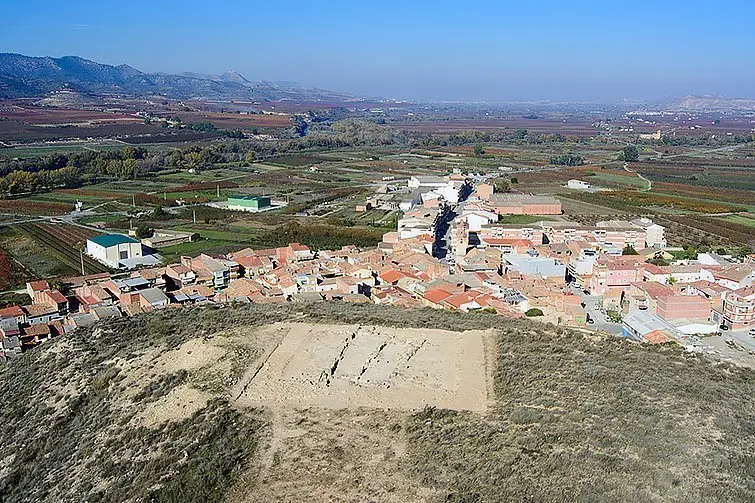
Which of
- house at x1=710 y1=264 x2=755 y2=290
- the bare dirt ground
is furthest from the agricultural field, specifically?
house at x1=710 y1=264 x2=755 y2=290

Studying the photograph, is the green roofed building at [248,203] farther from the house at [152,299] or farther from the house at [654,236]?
the house at [654,236]

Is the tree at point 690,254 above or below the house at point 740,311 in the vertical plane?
below

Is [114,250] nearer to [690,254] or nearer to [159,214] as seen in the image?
[159,214]

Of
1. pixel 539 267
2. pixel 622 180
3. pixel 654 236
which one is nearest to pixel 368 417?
pixel 539 267

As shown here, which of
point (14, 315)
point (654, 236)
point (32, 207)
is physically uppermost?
point (14, 315)

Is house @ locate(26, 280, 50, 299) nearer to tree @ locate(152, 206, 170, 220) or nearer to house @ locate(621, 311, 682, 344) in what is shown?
tree @ locate(152, 206, 170, 220)

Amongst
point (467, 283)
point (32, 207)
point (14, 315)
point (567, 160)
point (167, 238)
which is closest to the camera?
point (14, 315)

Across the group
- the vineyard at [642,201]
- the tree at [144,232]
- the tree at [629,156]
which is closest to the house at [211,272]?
the tree at [144,232]
